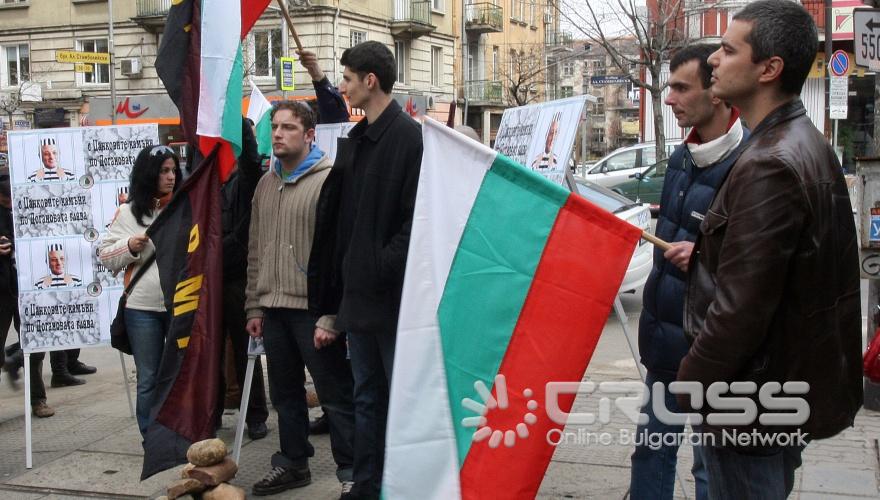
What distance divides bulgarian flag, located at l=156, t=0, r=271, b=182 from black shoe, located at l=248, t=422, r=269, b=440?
1955mm

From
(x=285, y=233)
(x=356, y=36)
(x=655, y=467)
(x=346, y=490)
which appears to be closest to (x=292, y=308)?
(x=285, y=233)

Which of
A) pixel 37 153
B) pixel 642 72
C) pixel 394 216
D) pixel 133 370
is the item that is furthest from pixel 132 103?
pixel 394 216

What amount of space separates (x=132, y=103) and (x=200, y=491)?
104ft

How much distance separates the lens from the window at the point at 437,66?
4312 centimetres

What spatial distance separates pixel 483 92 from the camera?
47219mm

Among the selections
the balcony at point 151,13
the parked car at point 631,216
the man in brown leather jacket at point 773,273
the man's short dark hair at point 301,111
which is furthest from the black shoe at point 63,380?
the balcony at point 151,13

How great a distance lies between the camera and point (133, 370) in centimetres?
855

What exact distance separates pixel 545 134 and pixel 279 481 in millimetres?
2595

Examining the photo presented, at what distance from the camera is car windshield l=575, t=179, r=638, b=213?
11.1 m

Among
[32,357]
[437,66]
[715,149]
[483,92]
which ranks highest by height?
[437,66]

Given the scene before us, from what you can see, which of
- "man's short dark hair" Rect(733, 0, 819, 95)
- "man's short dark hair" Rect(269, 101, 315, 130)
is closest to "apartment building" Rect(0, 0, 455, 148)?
"man's short dark hair" Rect(269, 101, 315, 130)

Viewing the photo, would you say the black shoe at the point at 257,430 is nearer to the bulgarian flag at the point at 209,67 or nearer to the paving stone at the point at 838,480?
the bulgarian flag at the point at 209,67

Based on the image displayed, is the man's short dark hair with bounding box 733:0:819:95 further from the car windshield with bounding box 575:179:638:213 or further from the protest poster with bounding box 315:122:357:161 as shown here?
the car windshield with bounding box 575:179:638:213

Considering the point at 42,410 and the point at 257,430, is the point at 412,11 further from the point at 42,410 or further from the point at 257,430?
the point at 257,430
